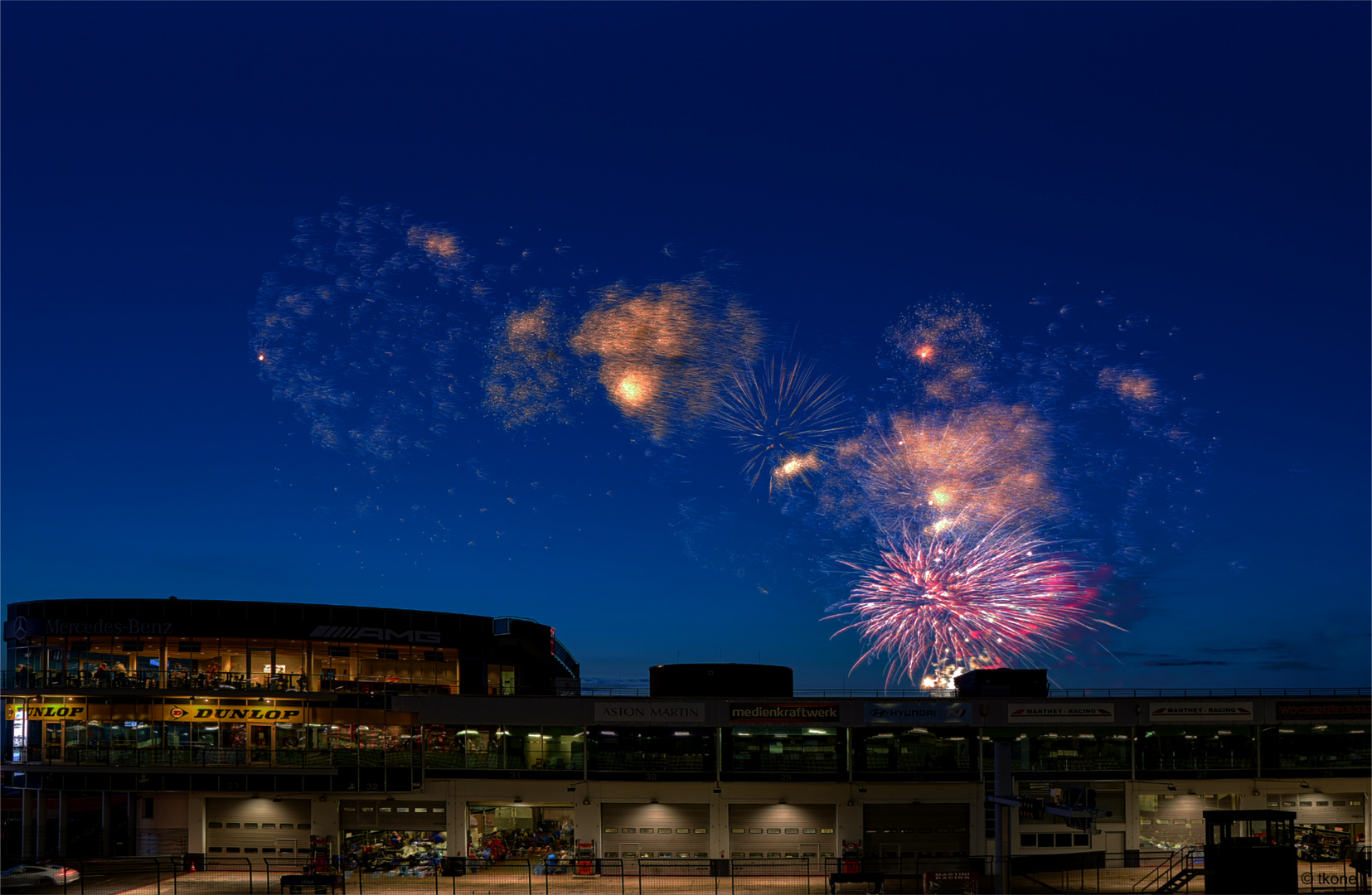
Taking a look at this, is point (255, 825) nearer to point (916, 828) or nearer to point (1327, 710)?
point (916, 828)

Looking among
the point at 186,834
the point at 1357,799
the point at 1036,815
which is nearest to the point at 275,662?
the point at 186,834

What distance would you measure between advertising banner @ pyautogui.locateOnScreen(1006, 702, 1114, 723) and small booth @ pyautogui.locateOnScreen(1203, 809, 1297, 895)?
10651 millimetres

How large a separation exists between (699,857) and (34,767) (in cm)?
3155

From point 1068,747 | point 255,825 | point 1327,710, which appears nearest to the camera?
point 255,825

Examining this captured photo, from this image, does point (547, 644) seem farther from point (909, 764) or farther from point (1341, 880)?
point (1341, 880)

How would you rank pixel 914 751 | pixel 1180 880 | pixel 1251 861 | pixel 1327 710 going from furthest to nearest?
pixel 1327 710 < pixel 914 751 < pixel 1180 880 < pixel 1251 861

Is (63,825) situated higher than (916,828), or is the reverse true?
(63,825)

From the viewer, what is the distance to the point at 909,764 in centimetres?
5509

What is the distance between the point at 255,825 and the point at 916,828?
3152cm

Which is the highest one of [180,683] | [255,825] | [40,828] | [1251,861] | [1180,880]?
[180,683]

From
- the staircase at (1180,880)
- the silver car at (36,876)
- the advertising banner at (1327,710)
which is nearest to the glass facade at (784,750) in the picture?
the staircase at (1180,880)

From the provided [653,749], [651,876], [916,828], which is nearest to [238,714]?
[653,749]

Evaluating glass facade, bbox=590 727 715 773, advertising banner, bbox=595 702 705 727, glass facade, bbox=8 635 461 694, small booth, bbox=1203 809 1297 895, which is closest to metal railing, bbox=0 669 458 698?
glass facade, bbox=8 635 461 694

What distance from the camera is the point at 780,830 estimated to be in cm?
5475
